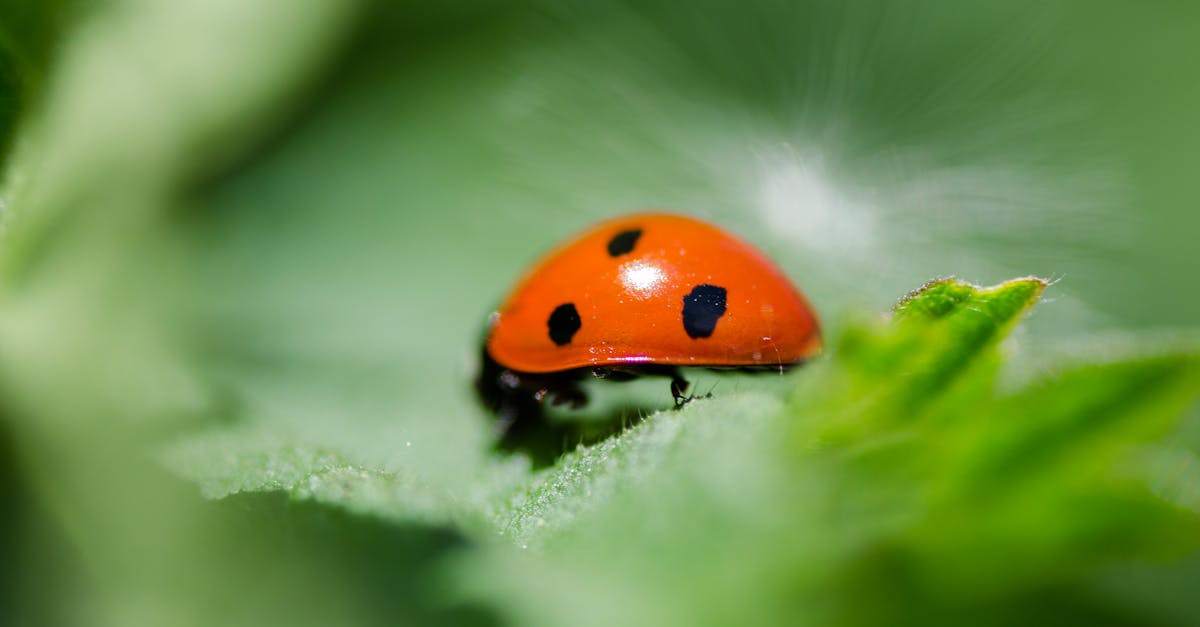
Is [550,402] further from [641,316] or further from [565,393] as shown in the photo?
[641,316]

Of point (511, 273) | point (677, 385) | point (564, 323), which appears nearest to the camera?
point (677, 385)

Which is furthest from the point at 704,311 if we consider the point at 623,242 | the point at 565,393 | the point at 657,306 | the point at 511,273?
the point at 511,273

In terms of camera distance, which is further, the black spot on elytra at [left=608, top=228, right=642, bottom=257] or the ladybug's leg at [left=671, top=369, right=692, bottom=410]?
the black spot on elytra at [left=608, top=228, right=642, bottom=257]

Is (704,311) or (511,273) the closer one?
(704,311)

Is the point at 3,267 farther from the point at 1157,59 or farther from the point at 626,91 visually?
the point at 1157,59

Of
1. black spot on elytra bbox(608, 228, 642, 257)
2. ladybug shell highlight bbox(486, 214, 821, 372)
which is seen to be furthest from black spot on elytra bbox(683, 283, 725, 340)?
black spot on elytra bbox(608, 228, 642, 257)

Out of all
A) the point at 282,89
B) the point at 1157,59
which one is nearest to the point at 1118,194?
the point at 1157,59

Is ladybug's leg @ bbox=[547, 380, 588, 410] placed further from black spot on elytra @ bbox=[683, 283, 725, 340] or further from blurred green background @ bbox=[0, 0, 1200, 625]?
black spot on elytra @ bbox=[683, 283, 725, 340]
